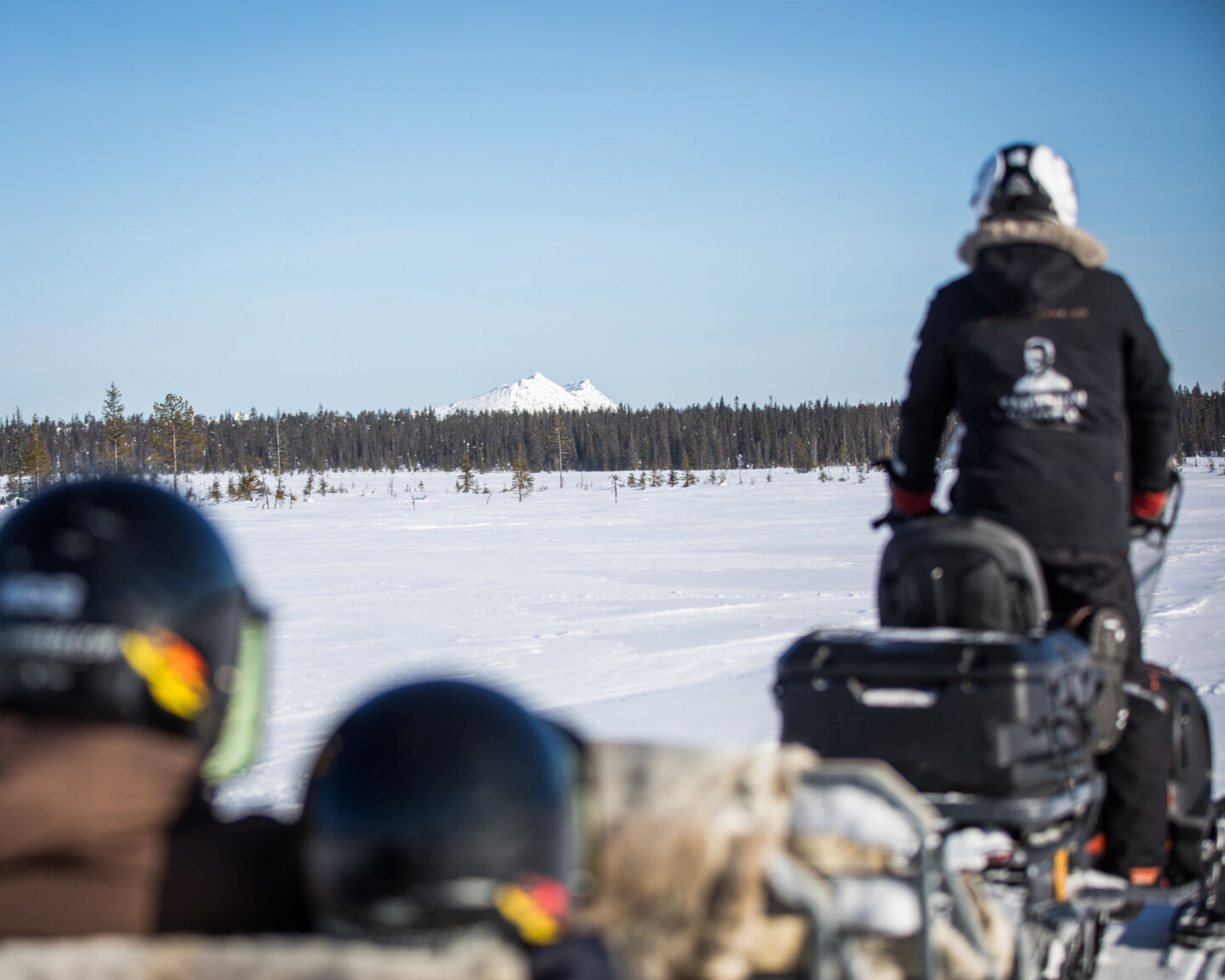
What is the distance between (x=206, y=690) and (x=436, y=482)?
220 feet

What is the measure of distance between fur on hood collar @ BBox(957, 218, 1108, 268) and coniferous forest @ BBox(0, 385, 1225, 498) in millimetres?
92182

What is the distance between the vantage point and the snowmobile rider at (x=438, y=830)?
1297 millimetres

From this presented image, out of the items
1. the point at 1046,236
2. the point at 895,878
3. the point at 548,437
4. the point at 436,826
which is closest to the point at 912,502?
the point at 1046,236

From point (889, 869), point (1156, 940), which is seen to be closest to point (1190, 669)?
point (1156, 940)

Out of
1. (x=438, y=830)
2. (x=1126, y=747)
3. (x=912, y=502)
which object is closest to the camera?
(x=438, y=830)

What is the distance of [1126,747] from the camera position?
2.73 metres

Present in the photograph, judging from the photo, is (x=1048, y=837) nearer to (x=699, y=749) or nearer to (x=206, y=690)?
(x=699, y=749)

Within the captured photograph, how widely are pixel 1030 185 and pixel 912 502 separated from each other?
92cm

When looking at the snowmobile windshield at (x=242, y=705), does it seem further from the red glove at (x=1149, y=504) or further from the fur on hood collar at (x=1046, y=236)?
the red glove at (x=1149, y=504)

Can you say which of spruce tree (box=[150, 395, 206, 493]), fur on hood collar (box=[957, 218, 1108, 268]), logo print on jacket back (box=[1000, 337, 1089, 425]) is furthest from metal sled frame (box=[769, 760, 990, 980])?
spruce tree (box=[150, 395, 206, 493])

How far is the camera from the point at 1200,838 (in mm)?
2945

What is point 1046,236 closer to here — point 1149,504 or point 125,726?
point 1149,504

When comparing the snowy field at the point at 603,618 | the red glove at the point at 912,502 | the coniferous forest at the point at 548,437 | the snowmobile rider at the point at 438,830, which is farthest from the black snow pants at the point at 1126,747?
the coniferous forest at the point at 548,437

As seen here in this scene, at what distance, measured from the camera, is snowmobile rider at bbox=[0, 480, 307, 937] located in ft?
4.30
